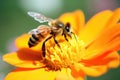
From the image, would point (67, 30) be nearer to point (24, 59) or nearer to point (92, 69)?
point (24, 59)

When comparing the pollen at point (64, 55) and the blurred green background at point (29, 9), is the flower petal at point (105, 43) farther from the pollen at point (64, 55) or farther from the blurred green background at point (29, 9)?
the blurred green background at point (29, 9)

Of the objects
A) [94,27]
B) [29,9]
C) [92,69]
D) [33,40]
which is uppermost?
[29,9]

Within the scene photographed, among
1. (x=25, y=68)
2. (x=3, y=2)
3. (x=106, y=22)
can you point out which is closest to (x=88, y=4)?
(x=3, y=2)

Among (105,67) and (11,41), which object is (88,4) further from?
(105,67)

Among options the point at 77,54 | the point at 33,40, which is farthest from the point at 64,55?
the point at 33,40

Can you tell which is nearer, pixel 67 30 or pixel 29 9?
pixel 67 30
